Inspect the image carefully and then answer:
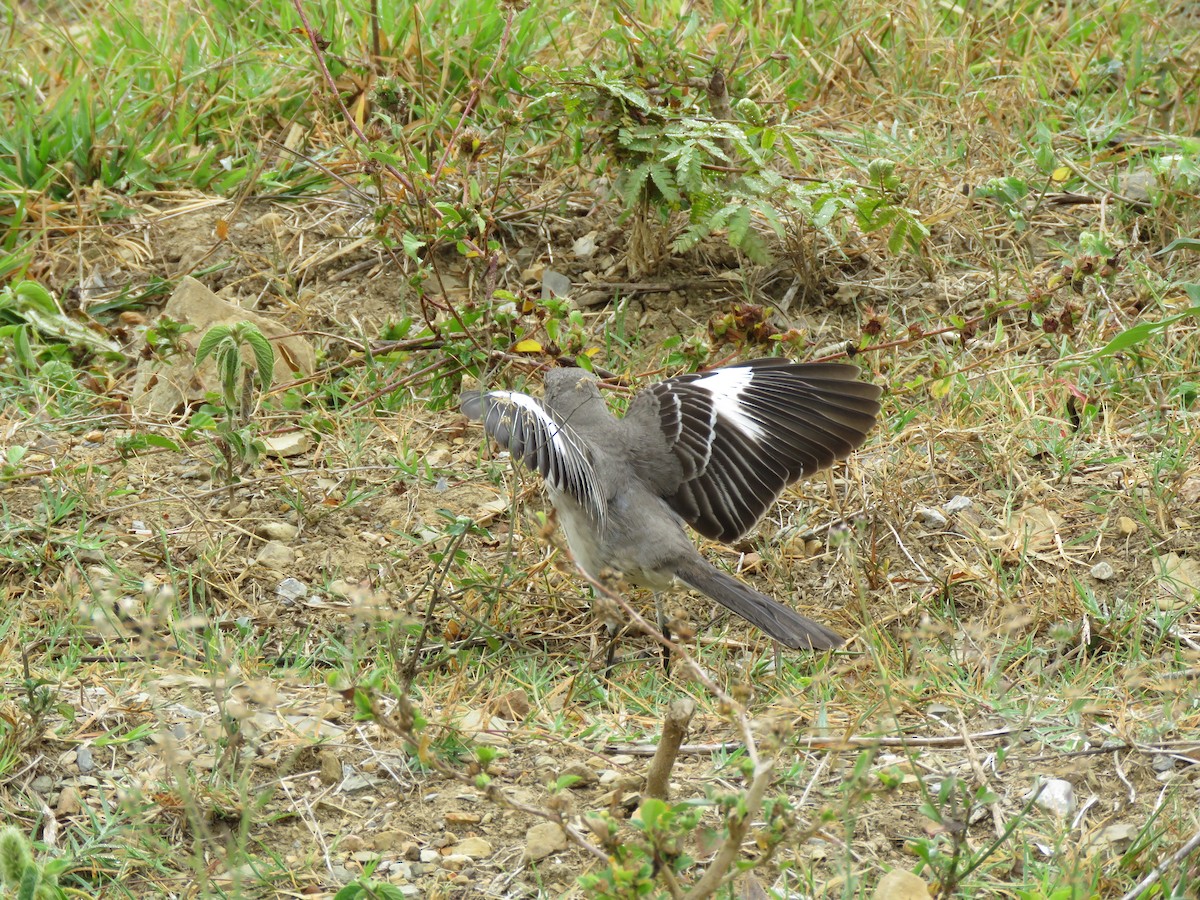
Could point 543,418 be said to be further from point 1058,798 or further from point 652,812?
point 652,812

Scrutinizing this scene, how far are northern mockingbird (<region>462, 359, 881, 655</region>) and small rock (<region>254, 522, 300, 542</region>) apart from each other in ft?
3.38

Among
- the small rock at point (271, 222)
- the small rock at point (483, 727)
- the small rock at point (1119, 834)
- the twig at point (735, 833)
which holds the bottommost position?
the small rock at point (483, 727)

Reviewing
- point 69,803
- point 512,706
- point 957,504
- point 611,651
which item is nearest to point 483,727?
point 512,706

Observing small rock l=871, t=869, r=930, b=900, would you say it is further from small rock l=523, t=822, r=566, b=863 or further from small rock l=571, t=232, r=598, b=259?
small rock l=571, t=232, r=598, b=259

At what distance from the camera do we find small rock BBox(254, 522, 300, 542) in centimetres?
498

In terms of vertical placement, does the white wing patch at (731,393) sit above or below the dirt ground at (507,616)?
above

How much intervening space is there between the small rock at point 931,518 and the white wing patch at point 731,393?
27.3 inches

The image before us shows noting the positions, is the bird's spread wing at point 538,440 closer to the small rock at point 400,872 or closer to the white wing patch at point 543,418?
the white wing patch at point 543,418

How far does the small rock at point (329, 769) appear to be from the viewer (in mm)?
3520

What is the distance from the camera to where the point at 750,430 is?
4.74 m

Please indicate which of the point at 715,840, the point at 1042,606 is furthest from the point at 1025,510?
the point at 715,840

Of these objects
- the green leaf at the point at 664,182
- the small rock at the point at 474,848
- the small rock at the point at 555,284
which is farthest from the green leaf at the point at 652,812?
the small rock at the point at 555,284

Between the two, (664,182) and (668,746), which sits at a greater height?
(664,182)

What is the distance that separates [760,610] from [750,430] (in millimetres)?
779
